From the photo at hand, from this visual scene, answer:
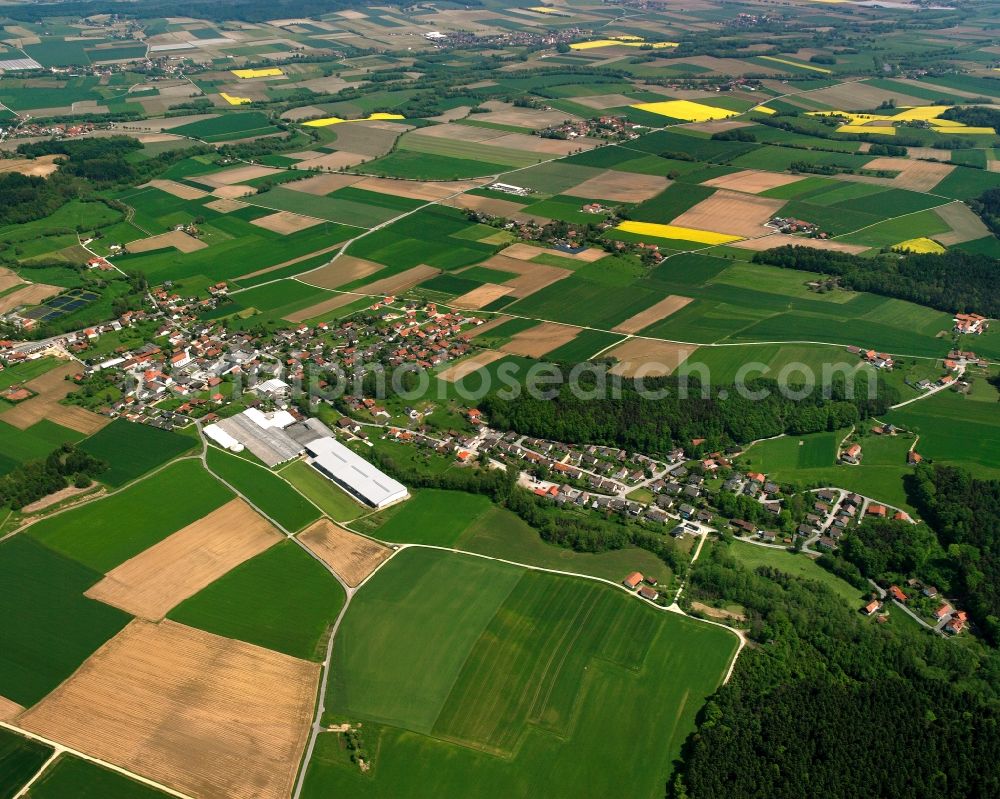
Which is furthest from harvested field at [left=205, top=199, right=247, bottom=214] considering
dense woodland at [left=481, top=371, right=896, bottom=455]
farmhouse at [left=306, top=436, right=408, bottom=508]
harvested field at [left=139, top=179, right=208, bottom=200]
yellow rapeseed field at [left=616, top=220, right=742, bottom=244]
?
dense woodland at [left=481, top=371, right=896, bottom=455]

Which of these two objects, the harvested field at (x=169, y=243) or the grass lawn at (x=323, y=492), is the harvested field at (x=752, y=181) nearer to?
the harvested field at (x=169, y=243)

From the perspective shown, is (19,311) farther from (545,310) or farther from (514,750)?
(514,750)

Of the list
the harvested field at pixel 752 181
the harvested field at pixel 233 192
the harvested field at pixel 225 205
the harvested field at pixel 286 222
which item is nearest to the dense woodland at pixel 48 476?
the harvested field at pixel 286 222

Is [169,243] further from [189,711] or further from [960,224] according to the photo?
[960,224]

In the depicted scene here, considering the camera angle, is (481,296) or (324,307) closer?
(324,307)

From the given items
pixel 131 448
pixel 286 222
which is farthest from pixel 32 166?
pixel 131 448

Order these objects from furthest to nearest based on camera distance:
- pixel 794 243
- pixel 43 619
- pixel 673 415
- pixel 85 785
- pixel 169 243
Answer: pixel 169 243
pixel 794 243
pixel 673 415
pixel 43 619
pixel 85 785

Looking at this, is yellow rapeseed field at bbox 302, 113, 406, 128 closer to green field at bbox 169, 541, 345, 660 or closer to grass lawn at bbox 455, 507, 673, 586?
grass lawn at bbox 455, 507, 673, 586
